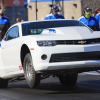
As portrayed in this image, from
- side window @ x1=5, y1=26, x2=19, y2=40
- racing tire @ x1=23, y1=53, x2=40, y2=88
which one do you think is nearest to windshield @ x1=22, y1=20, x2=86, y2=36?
side window @ x1=5, y1=26, x2=19, y2=40

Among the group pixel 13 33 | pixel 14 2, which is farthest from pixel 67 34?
pixel 14 2

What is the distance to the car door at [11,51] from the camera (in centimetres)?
Answer: 796

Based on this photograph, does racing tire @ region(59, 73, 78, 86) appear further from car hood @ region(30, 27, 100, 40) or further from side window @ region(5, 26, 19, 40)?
car hood @ region(30, 27, 100, 40)

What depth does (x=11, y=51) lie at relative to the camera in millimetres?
8195

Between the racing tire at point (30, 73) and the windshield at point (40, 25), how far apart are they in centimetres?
84

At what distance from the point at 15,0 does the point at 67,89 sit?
55111mm

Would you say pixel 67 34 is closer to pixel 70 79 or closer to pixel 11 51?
pixel 11 51

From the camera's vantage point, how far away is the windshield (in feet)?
26.9

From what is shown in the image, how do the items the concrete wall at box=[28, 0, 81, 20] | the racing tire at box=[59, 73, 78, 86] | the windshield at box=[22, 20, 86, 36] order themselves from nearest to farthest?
the windshield at box=[22, 20, 86, 36]
the racing tire at box=[59, 73, 78, 86]
the concrete wall at box=[28, 0, 81, 20]

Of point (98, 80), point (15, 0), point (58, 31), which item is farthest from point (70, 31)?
point (15, 0)

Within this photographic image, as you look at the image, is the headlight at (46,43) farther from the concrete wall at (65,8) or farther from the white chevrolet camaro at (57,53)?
the concrete wall at (65,8)

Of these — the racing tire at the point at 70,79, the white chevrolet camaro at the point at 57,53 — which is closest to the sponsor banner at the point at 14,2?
the racing tire at the point at 70,79

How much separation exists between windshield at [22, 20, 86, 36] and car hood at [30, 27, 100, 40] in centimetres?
42

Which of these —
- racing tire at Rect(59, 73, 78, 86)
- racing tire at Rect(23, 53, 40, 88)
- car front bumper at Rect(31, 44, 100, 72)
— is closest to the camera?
car front bumper at Rect(31, 44, 100, 72)
